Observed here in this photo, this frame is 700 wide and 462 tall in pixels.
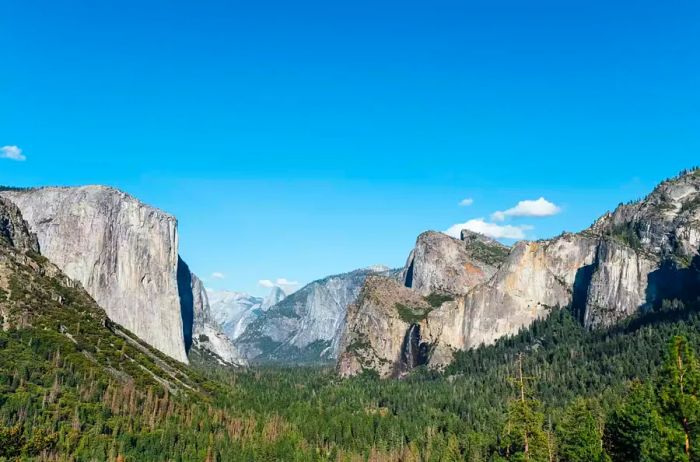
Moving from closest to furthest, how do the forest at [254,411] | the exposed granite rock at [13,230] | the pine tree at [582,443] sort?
the forest at [254,411] < the pine tree at [582,443] < the exposed granite rock at [13,230]

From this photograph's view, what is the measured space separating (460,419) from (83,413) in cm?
9668

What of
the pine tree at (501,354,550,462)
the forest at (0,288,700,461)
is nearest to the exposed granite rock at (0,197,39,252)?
the forest at (0,288,700,461)

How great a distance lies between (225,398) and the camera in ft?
574

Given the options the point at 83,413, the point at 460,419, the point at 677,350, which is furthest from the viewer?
the point at 460,419

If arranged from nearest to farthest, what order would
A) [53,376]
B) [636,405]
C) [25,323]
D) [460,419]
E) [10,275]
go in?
[636,405], [53,376], [25,323], [10,275], [460,419]

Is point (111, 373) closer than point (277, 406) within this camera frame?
Yes

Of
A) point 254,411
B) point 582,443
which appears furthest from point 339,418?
point 582,443

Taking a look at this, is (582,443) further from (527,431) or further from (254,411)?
(254,411)

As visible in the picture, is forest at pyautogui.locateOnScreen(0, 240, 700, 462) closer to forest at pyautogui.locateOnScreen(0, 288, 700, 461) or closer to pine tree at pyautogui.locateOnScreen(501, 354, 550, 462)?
pine tree at pyautogui.locateOnScreen(501, 354, 550, 462)

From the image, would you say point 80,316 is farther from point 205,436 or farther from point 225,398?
point 205,436

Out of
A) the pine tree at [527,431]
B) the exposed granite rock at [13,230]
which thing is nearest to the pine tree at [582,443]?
the pine tree at [527,431]

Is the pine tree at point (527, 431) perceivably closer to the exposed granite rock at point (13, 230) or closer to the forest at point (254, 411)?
the forest at point (254, 411)

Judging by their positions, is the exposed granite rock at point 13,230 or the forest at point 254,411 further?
the exposed granite rock at point 13,230

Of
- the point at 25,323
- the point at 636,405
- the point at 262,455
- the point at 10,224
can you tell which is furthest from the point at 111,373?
the point at 636,405
